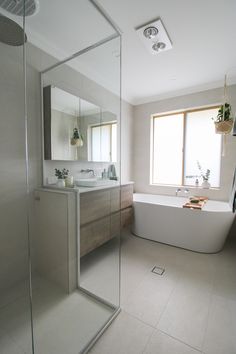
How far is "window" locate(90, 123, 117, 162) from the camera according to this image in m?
2.54

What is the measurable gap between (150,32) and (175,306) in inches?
106

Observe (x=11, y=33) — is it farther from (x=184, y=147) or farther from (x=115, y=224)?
(x=184, y=147)

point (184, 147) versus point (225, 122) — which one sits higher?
point (225, 122)

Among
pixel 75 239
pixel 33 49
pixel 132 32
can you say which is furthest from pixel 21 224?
pixel 132 32

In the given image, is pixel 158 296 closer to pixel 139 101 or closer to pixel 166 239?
pixel 166 239

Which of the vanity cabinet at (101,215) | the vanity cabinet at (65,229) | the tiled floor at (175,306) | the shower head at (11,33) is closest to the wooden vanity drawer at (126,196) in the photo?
the vanity cabinet at (101,215)

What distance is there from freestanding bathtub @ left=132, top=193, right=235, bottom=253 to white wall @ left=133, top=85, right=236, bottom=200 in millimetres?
Result: 399

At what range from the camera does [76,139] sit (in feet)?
7.39

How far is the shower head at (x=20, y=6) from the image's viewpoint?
1.40 meters

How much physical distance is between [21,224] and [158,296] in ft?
5.14

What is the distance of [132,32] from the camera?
182 cm

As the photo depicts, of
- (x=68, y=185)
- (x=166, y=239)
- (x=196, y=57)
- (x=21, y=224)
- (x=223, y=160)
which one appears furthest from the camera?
(x=223, y=160)

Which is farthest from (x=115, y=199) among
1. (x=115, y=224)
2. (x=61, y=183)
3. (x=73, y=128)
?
(x=73, y=128)

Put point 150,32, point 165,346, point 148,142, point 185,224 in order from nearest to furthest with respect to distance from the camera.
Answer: point 165,346 < point 150,32 < point 185,224 < point 148,142
